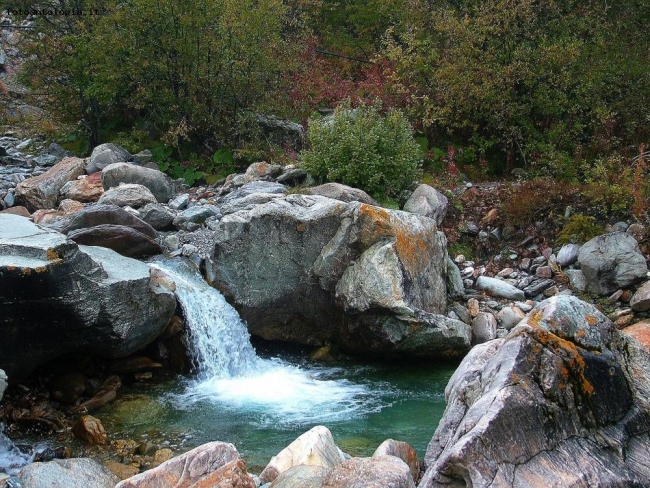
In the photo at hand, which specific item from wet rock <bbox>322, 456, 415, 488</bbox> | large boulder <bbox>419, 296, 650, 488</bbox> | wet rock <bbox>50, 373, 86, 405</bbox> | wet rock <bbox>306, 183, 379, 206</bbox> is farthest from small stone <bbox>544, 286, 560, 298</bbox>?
wet rock <bbox>322, 456, 415, 488</bbox>

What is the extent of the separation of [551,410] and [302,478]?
1889mm

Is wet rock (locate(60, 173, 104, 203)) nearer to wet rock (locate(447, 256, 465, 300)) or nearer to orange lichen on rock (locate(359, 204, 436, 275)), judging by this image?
orange lichen on rock (locate(359, 204, 436, 275))

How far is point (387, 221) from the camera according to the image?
11.1m

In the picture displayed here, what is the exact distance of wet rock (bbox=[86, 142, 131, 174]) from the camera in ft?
53.1

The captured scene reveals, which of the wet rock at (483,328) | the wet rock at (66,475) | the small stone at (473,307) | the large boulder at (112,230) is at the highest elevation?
the large boulder at (112,230)

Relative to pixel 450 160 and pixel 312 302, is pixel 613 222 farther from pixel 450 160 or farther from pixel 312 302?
pixel 312 302

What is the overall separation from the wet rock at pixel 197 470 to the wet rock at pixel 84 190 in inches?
382

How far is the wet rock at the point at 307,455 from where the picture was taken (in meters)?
6.23

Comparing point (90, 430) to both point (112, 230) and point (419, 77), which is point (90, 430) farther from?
point (419, 77)

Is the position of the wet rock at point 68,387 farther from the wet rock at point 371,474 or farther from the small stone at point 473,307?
the small stone at point 473,307

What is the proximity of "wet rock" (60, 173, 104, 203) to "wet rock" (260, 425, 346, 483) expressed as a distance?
9729 millimetres

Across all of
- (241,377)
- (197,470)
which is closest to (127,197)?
(241,377)

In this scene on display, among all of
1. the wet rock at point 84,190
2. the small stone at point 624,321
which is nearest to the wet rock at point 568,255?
the small stone at point 624,321

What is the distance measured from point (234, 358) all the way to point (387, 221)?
10.5ft
